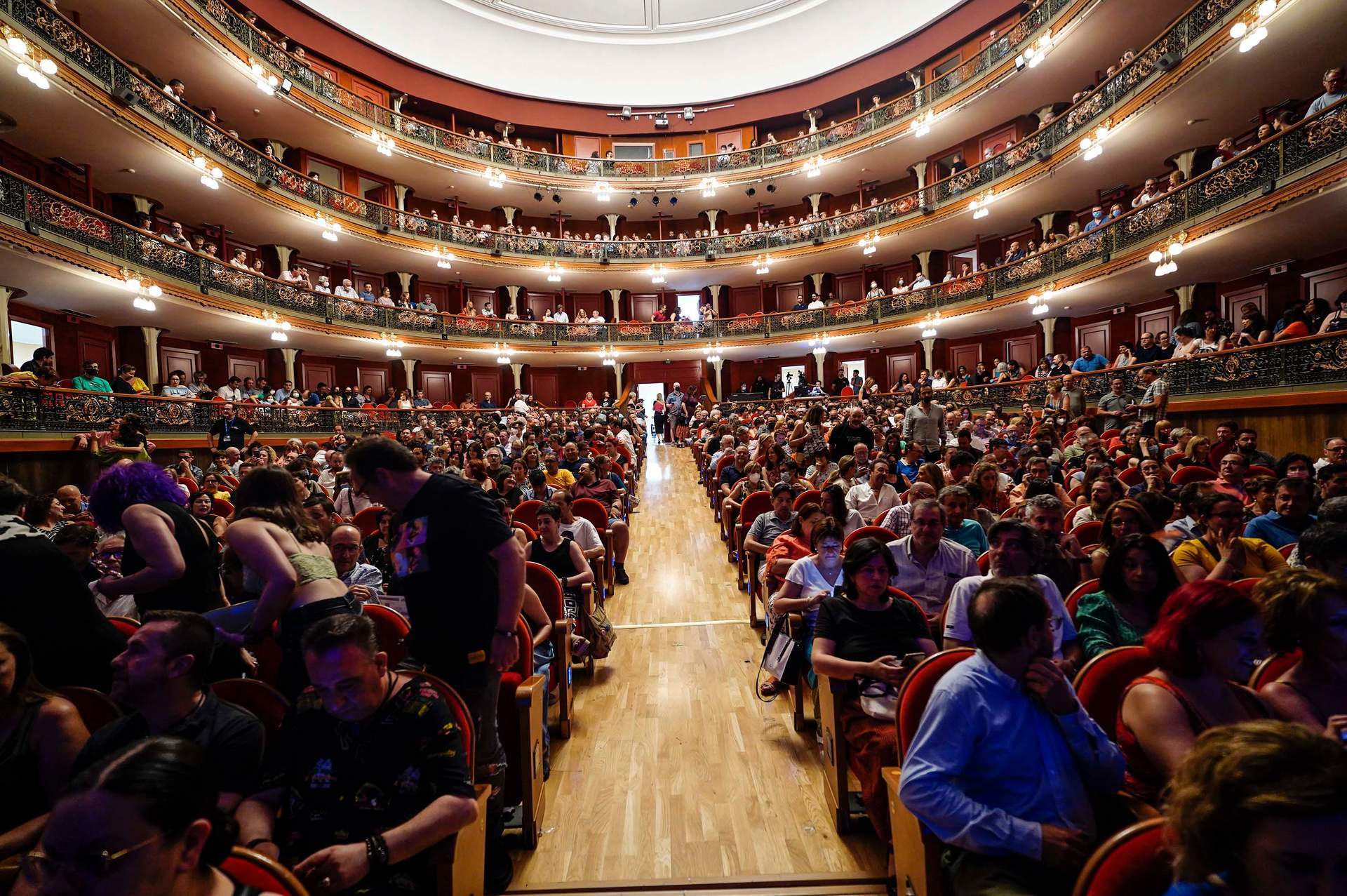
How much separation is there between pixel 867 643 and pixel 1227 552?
198 cm

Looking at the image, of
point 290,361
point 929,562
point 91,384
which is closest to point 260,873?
point 929,562

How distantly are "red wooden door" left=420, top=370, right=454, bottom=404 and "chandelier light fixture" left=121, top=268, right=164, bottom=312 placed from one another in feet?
33.2

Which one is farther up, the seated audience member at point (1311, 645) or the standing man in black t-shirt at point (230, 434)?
the standing man in black t-shirt at point (230, 434)

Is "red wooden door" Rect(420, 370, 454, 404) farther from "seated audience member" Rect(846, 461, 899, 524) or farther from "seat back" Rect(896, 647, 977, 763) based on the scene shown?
"seat back" Rect(896, 647, 977, 763)

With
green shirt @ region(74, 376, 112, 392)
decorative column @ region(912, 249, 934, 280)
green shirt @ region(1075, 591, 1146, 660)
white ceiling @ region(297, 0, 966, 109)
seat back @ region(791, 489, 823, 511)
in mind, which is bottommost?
green shirt @ region(1075, 591, 1146, 660)

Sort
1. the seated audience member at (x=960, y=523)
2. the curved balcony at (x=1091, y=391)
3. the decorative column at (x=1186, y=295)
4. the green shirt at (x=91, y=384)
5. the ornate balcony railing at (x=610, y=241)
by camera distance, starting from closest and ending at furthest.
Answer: the seated audience member at (x=960, y=523), the curved balcony at (x=1091, y=391), the green shirt at (x=91, y=384), the ornate balcony railing at (x=610, y=241), the decorative column at (x=1186, y=295)

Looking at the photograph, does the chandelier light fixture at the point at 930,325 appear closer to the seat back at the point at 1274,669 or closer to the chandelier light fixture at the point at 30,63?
the seat back at the point at 1274,669

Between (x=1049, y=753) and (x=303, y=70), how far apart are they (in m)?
20.2

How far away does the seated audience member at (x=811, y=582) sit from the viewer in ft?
10.1

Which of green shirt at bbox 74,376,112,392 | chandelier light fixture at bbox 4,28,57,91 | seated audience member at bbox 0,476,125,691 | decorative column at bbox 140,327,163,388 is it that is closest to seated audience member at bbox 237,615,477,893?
seated audience member at bbox 0,476,125,691

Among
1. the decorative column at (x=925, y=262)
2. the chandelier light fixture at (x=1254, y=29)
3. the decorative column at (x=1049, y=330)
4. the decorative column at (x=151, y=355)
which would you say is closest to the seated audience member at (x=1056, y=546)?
the chandelier light fixture at (x=1254, y=29)

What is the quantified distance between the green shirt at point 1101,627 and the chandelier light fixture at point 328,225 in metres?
17.9

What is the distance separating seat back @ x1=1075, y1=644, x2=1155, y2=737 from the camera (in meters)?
1.88

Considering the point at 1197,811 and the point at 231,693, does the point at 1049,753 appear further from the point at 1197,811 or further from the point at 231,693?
the point at 231,693
